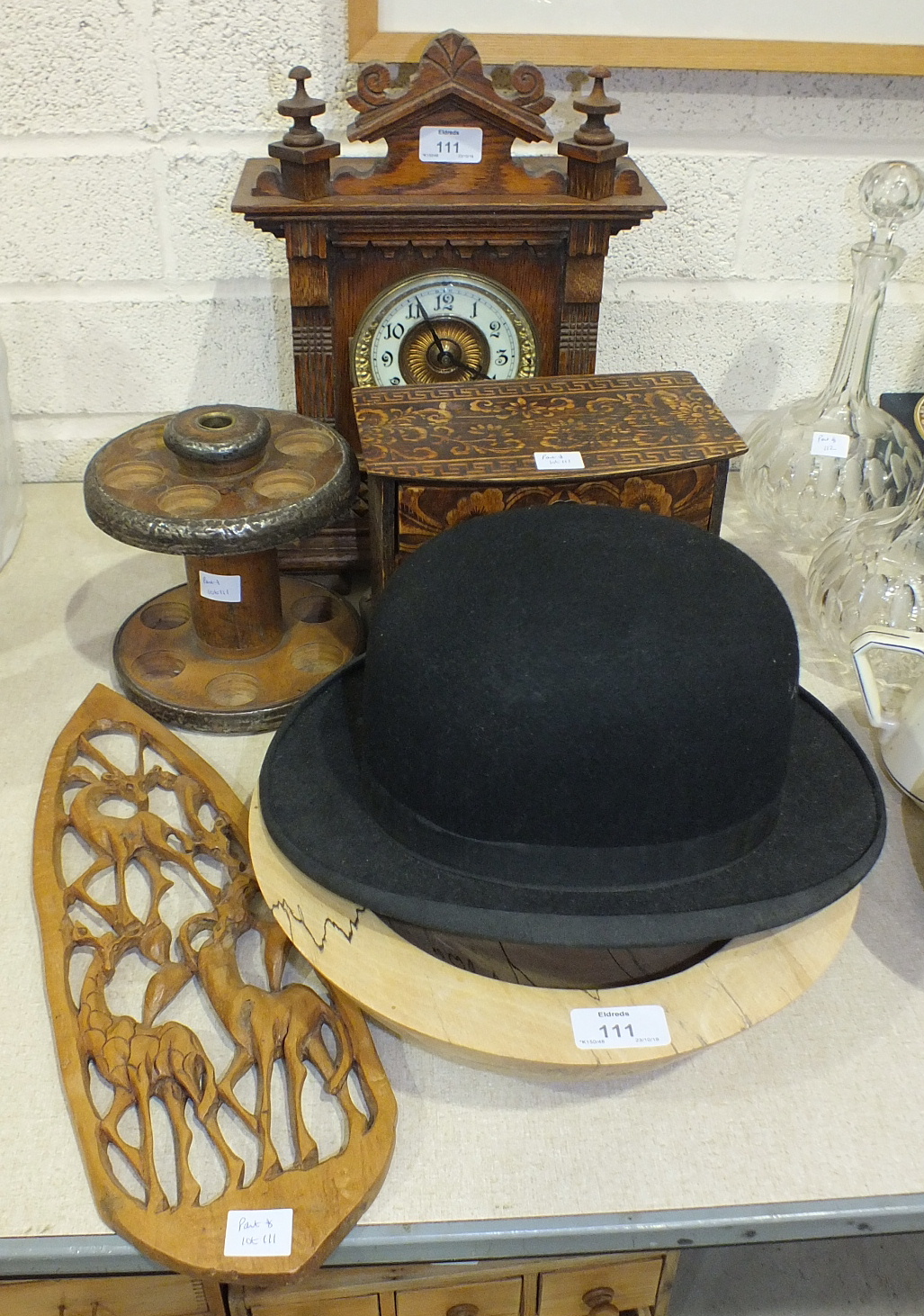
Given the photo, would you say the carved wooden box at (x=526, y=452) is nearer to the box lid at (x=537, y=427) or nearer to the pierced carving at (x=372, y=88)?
the box lid at (x=537, y=427)

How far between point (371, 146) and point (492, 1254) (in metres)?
1.09

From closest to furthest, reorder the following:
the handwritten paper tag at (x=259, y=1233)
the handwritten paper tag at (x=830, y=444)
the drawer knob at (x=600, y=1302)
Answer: the handwritten paper tag at (x=259, y=1233), the drawer knob at (x=600, y=1302), the handwritten paper tag at (x=830, y=444)

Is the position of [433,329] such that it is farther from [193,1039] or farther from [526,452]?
[193,1039]

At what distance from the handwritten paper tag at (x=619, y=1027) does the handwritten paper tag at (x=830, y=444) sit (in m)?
0.78

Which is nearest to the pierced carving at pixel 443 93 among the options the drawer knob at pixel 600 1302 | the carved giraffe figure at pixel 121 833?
the carved giraffe figure at pixel 121 833

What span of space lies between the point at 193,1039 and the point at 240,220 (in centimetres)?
91

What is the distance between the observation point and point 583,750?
67cm

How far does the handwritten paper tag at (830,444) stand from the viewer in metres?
1.27

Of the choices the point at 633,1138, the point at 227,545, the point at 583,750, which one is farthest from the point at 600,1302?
the point at 227,545

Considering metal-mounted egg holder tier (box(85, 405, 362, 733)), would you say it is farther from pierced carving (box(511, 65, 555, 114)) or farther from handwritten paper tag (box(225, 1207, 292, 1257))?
handwritten paper tag (box(225, 1207, 292, 1257))

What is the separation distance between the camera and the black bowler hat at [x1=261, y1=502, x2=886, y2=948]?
2.21 feet

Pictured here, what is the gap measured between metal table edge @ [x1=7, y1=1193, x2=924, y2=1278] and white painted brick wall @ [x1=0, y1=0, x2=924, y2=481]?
100 cm

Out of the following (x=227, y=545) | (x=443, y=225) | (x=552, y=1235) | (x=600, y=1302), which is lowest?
(x=600, y=1302)

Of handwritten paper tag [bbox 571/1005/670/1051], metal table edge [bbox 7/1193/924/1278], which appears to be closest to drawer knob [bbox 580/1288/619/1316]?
metal table edge [bbox 7/1193/924/1278]
